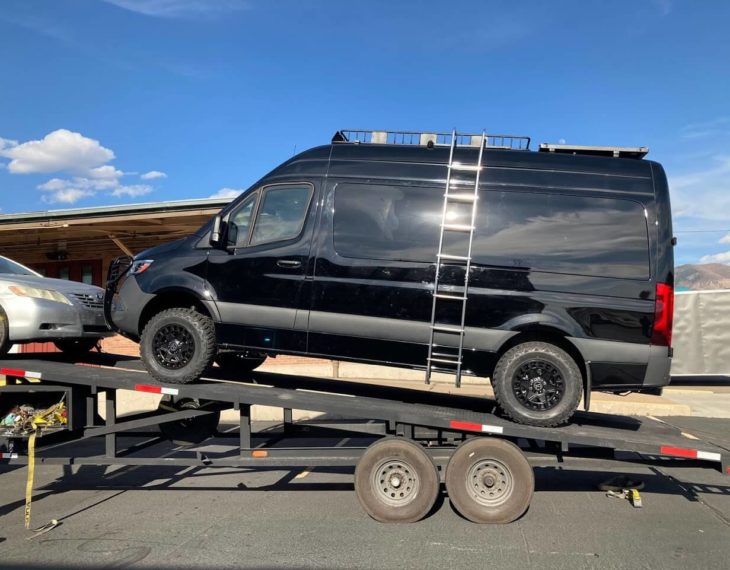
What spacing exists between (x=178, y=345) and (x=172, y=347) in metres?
0.06

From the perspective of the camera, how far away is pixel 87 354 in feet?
24.0

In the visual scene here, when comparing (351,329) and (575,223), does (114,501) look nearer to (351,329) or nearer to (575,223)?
(351,329)

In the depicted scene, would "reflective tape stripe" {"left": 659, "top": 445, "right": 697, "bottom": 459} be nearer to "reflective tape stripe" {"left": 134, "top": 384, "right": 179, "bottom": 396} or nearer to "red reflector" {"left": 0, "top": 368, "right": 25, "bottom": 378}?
"reflective tape stripe" {"left": 134, "top": 384, "right": 179, "bottom": 396}

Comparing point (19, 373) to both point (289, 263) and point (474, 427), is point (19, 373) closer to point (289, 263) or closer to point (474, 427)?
point (289, 263)

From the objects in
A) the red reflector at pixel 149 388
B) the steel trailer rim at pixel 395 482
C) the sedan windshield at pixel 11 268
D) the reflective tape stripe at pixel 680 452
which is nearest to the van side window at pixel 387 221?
the steel trailer rim at pixel 395 482

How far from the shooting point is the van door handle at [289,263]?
537cm

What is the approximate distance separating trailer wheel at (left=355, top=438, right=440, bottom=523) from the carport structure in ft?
27.6

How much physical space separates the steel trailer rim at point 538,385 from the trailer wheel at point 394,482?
993 millimetres

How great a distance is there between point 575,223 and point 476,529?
9.14ft

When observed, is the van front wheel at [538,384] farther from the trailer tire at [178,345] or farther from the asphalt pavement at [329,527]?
the trailer tire at [178,345]

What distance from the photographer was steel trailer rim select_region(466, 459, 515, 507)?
506 cm

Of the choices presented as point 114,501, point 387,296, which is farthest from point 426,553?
point 114,501

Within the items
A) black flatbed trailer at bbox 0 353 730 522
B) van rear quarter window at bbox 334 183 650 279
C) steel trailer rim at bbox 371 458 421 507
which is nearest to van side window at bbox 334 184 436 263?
van rear quarter window at bbox 334 183 650 279

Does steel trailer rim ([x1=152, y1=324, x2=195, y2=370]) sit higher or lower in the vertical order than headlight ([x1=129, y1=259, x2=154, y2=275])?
lower
